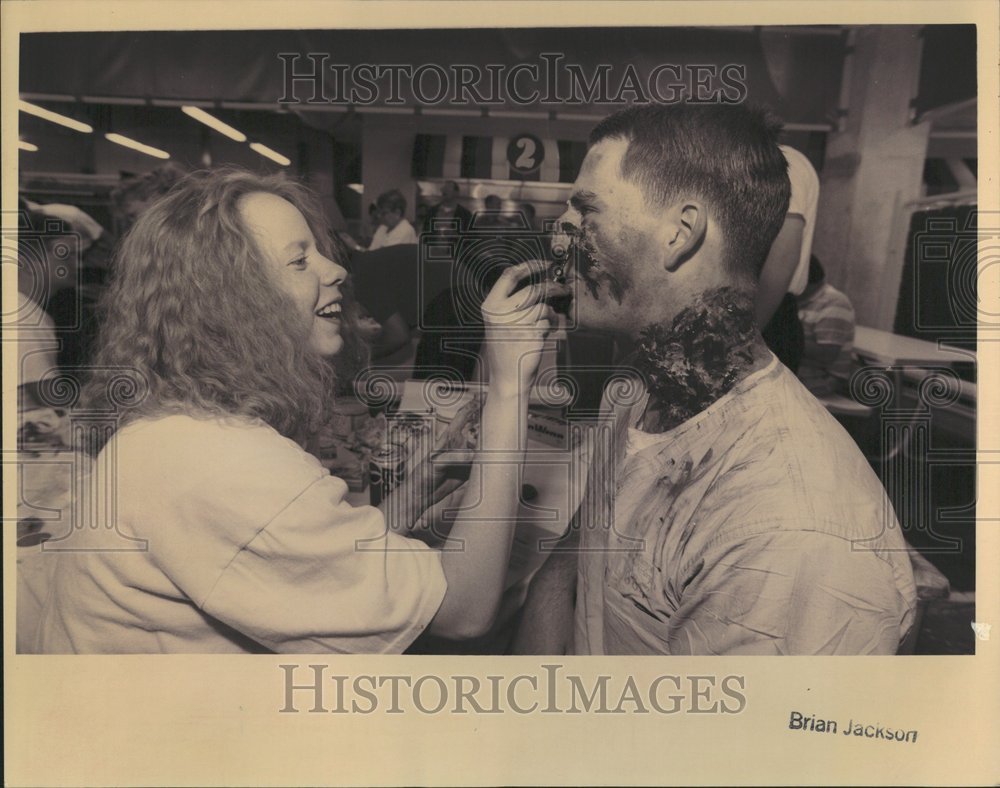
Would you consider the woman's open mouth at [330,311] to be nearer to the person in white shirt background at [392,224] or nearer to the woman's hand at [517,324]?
the person in white shirt background at [392,224]

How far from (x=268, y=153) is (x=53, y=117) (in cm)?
63

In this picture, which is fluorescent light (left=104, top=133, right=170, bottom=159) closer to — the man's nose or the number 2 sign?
the number 2 sign

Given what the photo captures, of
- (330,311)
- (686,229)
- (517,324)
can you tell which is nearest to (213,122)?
(330,311)

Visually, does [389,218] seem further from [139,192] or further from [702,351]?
[702,351]

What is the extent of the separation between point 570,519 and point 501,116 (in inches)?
43.8

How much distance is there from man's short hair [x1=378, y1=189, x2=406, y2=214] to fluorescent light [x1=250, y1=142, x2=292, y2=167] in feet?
0.89

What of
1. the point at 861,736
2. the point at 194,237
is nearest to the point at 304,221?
the point at 194,237

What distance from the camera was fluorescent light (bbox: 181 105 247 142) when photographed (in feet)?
7.45

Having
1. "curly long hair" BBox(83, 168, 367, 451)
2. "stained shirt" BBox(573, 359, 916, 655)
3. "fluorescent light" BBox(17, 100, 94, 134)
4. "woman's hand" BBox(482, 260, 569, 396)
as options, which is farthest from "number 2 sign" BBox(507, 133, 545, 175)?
"fluorescent light" BBox(17, 100, 94, 134)

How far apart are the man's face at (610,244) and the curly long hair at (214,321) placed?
2.06ft

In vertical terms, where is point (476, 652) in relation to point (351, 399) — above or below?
below

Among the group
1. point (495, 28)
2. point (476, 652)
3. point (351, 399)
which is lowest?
point (476, 652)

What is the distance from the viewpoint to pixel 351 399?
2293 millimetres

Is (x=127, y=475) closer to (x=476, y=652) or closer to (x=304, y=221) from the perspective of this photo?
(x=304, y=221)
